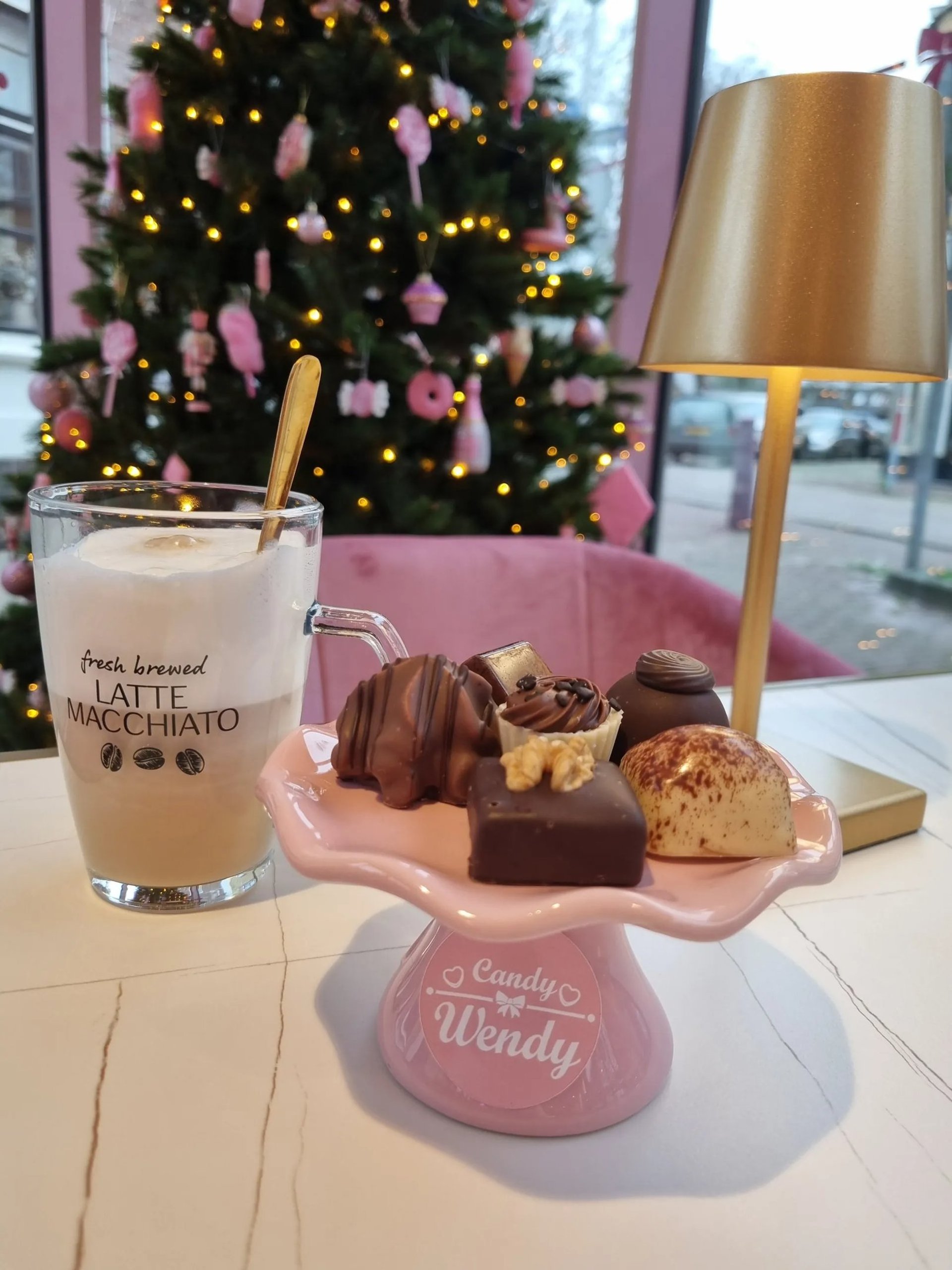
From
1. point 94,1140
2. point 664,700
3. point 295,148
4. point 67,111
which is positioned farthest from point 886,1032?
point 67,111

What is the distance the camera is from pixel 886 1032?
60cm

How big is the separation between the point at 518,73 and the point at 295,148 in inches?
19.9

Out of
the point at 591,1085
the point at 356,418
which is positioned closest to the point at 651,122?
the point at 356,418

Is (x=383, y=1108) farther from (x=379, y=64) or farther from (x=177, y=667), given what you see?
(x=379, y=64)

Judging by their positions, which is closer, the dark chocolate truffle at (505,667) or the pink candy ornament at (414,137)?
the dark chocolate truffle at (505,667)

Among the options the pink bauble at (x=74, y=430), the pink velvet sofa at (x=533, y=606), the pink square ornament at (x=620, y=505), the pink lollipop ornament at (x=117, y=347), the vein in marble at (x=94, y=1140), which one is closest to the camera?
the vein in marble at (x=94, y=1140)

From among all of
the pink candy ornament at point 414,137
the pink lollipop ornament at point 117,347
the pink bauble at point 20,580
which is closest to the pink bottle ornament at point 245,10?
the pink candy ornament at point 414,137

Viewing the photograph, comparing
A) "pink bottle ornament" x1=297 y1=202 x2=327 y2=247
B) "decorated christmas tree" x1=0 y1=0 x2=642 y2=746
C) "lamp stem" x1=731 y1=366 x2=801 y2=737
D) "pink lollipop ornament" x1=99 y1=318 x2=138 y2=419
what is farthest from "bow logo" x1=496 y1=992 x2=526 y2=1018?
"pink lollipop ornament" x1=99 y1=318 x2=138 y2=419

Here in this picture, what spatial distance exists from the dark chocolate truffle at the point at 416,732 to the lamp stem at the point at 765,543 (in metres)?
0.44

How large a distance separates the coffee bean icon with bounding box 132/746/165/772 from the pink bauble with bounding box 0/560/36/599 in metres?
1.56

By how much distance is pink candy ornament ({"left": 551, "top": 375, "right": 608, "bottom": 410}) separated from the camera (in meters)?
2.08

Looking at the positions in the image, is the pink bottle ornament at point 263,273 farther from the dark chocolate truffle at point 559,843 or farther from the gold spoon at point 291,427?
the dark chocolate truffle at point 559,843

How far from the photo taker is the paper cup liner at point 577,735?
504mm

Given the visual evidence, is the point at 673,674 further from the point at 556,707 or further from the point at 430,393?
the point at 430,393
